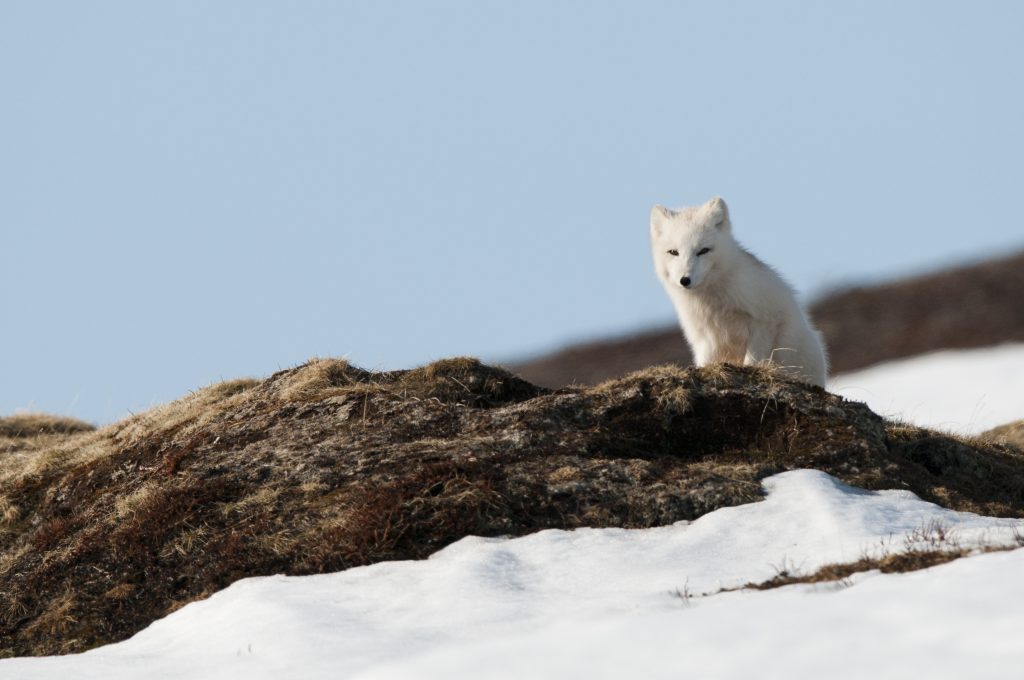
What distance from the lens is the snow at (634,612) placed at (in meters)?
7.52

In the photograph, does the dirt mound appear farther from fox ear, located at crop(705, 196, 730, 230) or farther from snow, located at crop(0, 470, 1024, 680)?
fox ear, located at crop(705, 196, 730, 230)

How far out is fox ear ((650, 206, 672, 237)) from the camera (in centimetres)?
1501

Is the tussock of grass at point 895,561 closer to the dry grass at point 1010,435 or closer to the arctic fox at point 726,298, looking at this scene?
the arctic fox at point 726,298

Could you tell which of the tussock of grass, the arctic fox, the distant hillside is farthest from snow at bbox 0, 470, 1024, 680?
the distant hillside

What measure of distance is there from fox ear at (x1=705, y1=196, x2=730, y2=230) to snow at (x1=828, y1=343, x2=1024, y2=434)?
44.9ft

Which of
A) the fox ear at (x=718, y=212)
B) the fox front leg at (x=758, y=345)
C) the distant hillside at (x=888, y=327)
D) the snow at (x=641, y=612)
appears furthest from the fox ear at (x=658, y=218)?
the distant hillside at (x=888, y=327)

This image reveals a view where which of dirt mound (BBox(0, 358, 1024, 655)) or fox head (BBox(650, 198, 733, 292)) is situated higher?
fox head (BBox(650, 198, 733, 292))

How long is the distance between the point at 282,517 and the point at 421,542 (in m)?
1.34

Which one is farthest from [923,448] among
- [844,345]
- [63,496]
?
[844,345]

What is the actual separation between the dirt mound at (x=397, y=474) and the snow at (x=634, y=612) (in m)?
0.41

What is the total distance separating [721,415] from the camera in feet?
41.1

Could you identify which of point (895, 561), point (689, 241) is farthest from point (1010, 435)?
point (895, 561)

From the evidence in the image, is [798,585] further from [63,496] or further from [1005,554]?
[63,496]

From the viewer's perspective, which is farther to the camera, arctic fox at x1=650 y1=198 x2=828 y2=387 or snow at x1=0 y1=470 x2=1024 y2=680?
arctic fox at x1=650 y1=198 x2=828 y2=387
